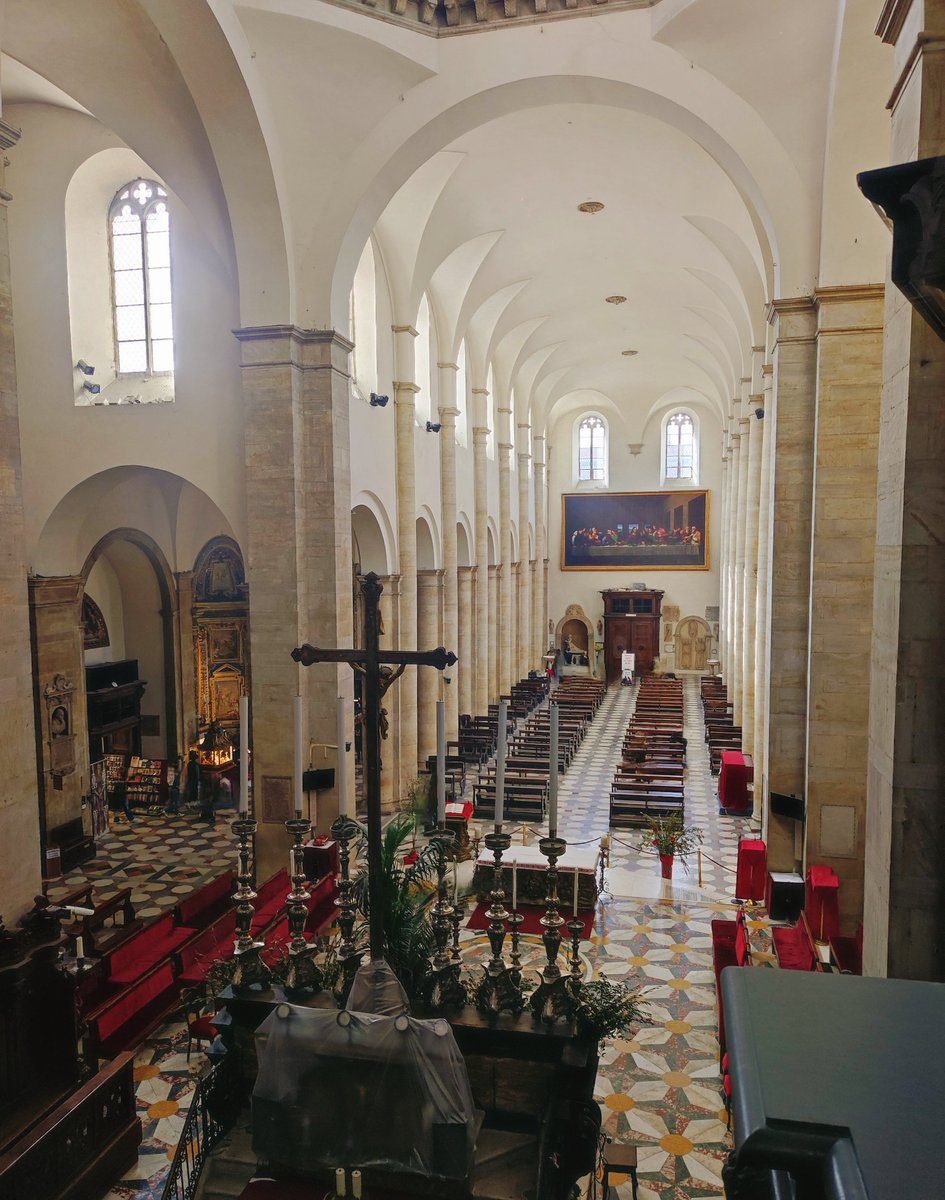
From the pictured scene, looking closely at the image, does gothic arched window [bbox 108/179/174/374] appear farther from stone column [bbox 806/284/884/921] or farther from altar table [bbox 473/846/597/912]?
stone column [bbox 806/284/884/921]

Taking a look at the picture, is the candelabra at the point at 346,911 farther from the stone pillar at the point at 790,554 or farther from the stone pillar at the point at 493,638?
the stone pillar at the point at 493,638

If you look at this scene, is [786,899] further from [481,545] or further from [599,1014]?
[481,545]

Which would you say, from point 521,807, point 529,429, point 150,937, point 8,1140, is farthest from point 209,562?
point 529,429

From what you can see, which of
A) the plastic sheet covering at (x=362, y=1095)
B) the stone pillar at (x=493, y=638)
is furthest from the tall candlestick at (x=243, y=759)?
the stone pillar at (x=493, y=638)

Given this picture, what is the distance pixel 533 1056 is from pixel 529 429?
27010mm

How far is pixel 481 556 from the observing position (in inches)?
908

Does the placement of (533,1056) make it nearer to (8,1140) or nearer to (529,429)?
(8,1140)

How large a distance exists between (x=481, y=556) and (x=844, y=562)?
14.2 metres

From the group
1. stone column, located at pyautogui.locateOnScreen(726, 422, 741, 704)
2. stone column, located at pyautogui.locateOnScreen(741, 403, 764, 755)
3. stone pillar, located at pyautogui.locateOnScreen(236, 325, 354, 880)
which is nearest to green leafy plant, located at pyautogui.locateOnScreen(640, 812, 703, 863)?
stone pillar, located at pyautogui.locateOnScreen(236, 325, 354, 880)

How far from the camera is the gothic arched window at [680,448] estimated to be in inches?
1389

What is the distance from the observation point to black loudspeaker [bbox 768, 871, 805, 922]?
10.3 m

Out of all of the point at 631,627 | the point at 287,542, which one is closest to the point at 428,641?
the point at 287,542

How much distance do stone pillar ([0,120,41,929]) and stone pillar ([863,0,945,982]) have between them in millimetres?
5876

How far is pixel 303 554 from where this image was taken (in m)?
11.1
